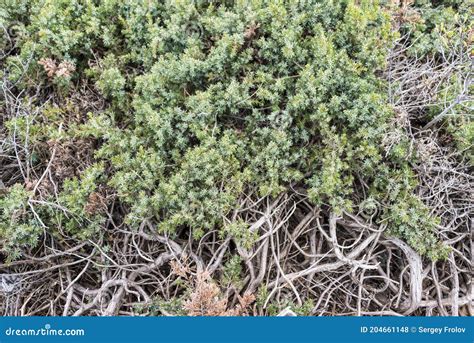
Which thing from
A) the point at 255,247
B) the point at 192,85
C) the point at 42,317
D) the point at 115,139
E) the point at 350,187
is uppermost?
the point at 192,85

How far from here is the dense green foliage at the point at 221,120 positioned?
2527 mm

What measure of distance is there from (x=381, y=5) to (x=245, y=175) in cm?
147

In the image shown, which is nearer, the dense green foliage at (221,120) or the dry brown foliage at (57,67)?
the dense green foliage at (221,120)

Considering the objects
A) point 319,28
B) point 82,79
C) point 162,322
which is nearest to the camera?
point 162,322

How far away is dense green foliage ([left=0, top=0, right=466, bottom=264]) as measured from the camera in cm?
253

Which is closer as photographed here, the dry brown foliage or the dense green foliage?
the dense green foliage

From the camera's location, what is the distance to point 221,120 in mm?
2703

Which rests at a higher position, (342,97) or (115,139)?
(342,97)

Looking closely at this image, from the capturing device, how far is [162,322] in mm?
2469

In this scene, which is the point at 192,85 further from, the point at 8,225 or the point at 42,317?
the point at 42,317

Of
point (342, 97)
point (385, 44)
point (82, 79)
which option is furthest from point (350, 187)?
point (82, 79)

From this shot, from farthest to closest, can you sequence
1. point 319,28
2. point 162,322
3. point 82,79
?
point 82,79 → point 319,28 → point 162,322

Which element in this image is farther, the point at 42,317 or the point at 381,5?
the point at 381,5

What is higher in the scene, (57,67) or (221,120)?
(57,67)
